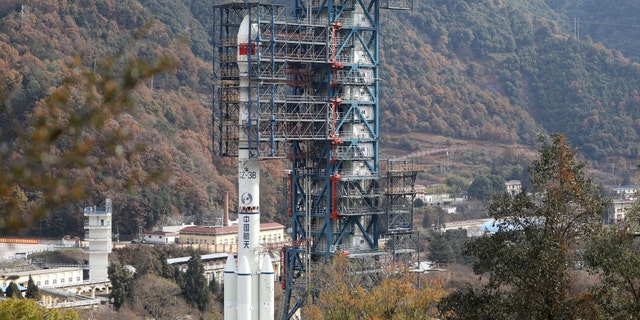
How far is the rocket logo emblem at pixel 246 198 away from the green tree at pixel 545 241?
17724mm

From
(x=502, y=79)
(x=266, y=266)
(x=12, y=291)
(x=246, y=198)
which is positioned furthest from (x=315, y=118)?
(x=502, y=79)

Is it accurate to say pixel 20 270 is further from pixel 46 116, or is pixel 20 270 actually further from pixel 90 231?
pixel 46 116

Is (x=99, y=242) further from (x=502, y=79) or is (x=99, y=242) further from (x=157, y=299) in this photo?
(x=502, y=79)

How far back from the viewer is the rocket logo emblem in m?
44.2

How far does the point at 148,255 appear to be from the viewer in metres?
69.6

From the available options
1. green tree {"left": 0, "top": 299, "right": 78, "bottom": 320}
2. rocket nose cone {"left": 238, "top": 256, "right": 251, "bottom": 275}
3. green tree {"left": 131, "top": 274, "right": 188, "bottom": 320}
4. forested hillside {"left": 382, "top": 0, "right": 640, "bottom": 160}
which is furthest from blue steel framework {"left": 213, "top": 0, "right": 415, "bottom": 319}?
forested hillside {"left": 382, "top": 0, "right": 640, "bottom": 160}

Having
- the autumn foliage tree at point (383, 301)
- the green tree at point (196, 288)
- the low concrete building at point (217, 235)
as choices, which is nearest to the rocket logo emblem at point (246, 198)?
the autumn foliage tree at point (383, 301)

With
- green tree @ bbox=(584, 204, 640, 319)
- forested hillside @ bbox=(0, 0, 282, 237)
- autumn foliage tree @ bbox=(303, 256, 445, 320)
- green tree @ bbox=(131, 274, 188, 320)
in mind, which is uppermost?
forested hillside @ bbox=(0, 0, 282, 237)

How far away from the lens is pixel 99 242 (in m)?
70.7

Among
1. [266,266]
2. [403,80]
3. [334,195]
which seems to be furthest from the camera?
[403,80]

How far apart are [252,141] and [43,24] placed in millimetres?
60894

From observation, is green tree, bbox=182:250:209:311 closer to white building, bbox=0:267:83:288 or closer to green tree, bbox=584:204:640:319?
white building, bbox=0:267:83:288

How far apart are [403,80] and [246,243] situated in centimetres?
8711

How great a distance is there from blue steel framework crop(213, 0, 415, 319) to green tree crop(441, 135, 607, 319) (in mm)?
17625
